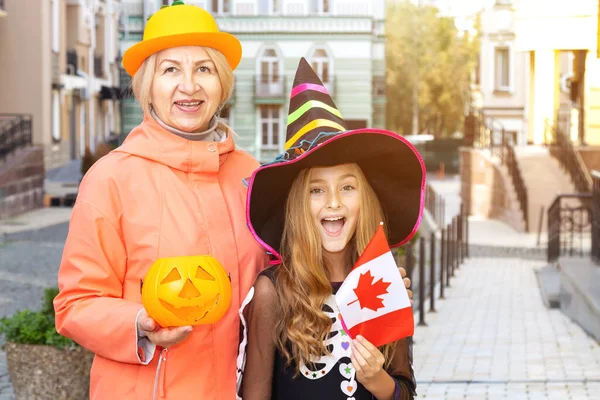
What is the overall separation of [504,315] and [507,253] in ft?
25.8

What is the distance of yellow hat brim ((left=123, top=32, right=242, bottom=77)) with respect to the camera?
328 cm

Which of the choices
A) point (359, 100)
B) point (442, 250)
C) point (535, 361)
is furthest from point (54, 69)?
point (535, 361)

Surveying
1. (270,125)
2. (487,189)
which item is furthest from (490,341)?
(270,125)

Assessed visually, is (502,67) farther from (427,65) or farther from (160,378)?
(160,378)

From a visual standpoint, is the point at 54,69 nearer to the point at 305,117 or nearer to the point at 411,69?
the point at 305,117

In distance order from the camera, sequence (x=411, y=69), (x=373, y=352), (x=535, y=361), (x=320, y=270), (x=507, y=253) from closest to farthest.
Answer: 1. (x=373, y=352)
2. (x=320, y=270)
3. (x=535, y=361)
4. (x=507, y=253)
5. (x=411, y=69)

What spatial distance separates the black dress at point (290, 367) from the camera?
125 inches

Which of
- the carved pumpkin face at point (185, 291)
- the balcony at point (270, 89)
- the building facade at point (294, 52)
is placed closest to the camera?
the carved pumpkin face at point (185, 291)

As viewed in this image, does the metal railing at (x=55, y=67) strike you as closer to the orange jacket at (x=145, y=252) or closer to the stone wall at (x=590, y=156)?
the stone wall at (x=590, y=156)

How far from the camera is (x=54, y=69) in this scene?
32.4 meters

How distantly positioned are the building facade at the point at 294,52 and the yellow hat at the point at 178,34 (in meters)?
31.4

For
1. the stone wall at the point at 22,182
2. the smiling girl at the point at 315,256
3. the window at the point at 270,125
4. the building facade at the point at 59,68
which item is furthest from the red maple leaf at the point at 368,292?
the window at the point at 270,125

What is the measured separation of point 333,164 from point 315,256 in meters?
0.29

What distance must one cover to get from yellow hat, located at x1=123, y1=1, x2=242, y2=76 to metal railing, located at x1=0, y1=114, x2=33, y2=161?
20900 mm
